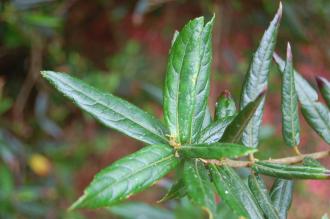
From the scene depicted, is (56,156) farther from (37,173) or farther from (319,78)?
(319,78)

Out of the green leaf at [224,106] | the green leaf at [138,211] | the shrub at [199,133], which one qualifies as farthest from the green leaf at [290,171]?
the green leaf at [138,211]

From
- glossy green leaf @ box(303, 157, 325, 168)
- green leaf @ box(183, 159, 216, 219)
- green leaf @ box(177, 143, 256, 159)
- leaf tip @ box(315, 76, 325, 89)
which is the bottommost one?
green leaf @ box(183, 159, 216, 219)

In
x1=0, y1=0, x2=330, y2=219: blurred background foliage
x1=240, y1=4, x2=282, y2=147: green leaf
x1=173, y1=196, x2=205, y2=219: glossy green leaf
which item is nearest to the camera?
x1=240, y1=4, x2=282, y2=147: green leaf

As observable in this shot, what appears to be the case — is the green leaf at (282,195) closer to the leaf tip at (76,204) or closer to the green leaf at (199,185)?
the green leaf at (199,185)

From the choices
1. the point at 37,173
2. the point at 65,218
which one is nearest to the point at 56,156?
the point at 37,173

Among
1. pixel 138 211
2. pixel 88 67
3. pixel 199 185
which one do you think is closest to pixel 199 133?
pixel 199 185

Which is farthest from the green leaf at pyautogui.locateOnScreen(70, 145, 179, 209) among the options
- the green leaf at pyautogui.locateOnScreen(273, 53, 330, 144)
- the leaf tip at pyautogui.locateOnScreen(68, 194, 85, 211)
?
the green leaf at pyautogui.locateOnScreen(273, 53, 330, 144)

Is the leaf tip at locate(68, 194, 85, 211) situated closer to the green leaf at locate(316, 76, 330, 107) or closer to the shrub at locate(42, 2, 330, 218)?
the shrub at locate(42, 2, 330, 218)
